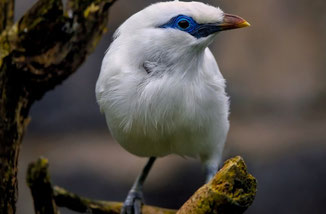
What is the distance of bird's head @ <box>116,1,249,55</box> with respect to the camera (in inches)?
111

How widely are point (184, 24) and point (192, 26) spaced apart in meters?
0.04

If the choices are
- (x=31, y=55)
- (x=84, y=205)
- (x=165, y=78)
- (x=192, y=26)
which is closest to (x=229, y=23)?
(x=192, y=26)

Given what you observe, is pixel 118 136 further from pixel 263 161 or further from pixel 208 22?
pixel 263 161

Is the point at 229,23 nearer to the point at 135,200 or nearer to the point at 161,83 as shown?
the point at 161,83

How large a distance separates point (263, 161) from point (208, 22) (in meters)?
3.55

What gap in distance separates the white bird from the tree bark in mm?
394

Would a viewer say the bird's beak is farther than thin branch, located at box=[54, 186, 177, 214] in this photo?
No

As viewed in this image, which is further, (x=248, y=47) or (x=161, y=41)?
(x=248, y=47)

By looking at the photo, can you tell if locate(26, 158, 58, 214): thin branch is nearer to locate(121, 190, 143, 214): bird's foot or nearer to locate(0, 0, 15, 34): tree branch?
locate(121, 190, 143, 214): bird's foot

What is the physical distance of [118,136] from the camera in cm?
318

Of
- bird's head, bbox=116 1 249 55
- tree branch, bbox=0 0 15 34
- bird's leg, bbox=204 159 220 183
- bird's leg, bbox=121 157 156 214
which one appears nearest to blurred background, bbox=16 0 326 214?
bird's leg, bbox=121 157 156 214

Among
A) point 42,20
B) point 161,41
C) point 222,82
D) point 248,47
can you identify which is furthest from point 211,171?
point 248,47

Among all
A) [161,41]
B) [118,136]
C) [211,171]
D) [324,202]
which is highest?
[161,41]

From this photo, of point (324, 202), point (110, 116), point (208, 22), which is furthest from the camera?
point (324, 202)
